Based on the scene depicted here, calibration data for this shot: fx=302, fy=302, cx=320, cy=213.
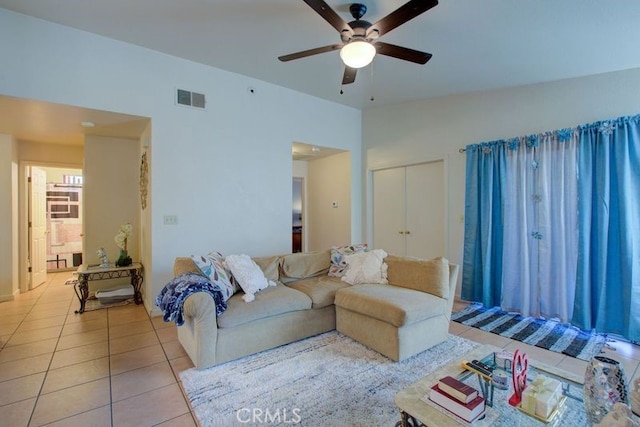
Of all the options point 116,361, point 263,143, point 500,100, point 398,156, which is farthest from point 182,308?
point 500,100

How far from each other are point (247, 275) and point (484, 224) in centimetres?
303

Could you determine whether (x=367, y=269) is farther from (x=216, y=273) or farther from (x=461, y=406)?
(x=461, y=406)

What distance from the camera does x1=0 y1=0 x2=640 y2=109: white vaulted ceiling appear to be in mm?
2441

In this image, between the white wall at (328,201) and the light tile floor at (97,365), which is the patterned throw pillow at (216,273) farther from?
the white wall at (328,201)

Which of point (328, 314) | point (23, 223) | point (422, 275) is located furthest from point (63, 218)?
point (422, 275)

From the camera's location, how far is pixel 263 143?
14.5ft

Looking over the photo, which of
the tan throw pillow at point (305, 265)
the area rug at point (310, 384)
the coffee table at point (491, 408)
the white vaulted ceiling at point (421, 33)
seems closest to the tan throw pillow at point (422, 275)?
the area rug at point (310, 384)

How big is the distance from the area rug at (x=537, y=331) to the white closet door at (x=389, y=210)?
1.63m

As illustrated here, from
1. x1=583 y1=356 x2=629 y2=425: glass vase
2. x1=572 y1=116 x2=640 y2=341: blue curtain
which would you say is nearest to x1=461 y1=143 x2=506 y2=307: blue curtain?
x1=572 y1=116 x2=640 y2=341: blue curtain

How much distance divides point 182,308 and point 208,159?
2.17 metres

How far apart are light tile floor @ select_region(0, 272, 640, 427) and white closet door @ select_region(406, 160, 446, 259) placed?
156cm

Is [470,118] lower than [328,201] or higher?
higher

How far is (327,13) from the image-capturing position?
81.0 inches

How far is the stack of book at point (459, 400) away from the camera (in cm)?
133
